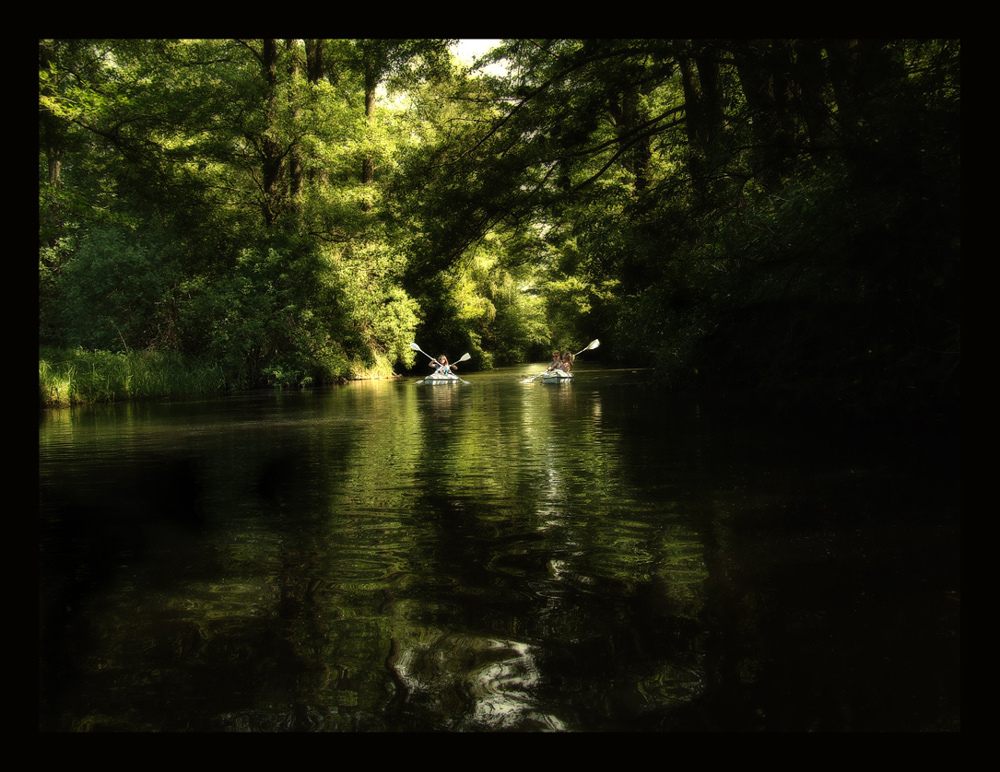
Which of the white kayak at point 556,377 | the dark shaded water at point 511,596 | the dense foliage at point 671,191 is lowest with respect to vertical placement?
the dark shaded water at point 511,596

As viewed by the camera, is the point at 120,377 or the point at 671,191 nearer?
the point at 671,191

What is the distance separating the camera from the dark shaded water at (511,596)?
94.8 inches

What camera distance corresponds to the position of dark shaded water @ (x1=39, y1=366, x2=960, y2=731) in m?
2.41

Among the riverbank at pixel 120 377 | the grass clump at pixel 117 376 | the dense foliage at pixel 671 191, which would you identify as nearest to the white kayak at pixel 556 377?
the dense foliage at pixel 671 191

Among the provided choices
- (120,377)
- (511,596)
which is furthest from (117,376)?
(511,596)

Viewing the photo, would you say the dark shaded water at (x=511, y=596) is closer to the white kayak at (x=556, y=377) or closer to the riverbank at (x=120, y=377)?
the riverbank at (x=120, y=377)

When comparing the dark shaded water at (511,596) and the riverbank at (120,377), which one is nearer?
the dark shaded water at (511,596)

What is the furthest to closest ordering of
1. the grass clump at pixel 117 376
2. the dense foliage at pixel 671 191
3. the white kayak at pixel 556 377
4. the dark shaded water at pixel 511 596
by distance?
the white kayak at pixel 556 377
the grass clump at pixel 117 376
the dense foliage at pixel 671 191
the dark shaded water at pixel 511 596

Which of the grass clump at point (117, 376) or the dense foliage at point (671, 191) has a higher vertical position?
the dense foliage at point (671, 191)

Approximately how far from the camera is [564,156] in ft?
34.8

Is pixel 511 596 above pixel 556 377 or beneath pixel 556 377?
beneath

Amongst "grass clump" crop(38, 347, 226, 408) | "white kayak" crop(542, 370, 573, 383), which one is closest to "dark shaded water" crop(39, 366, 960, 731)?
"grass clump" crop(38, 347, 226, 408)

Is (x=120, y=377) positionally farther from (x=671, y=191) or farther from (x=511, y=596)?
(x=511, y=596)

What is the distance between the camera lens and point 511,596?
11.3 ft
